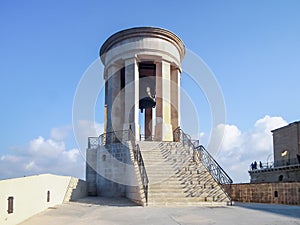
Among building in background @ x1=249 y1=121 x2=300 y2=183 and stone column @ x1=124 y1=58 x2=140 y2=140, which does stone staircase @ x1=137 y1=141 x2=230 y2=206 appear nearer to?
stone column @ x1=124 y1=58 x2=140 y2=140

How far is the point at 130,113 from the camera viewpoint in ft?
65.8

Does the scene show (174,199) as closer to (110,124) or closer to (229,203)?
(229,203)

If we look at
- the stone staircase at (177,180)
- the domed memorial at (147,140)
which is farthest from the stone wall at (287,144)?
the stone staircase at (177,180)

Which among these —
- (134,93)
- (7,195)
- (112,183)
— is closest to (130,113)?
(134,93)

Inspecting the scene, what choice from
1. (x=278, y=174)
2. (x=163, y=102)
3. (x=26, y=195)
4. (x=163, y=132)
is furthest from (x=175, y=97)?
(x=278, y=174)

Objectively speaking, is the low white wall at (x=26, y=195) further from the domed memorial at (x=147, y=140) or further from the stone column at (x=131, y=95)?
the stone column at (x=131, y=95)

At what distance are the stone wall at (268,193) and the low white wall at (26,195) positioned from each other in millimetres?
7766

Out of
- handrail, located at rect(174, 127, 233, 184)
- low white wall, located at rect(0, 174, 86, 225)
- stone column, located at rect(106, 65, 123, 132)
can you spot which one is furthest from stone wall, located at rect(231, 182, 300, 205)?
stone column, located at rect(106, 65, 123, 132)

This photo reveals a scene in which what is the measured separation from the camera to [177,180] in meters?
12.8

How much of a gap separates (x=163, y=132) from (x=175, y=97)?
9.60 feet

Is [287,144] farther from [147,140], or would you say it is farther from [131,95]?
[131,95]

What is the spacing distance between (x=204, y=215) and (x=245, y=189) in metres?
6.46

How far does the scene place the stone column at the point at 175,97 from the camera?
21266mm

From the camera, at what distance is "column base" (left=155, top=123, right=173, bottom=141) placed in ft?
65.2
